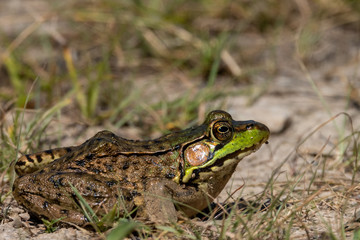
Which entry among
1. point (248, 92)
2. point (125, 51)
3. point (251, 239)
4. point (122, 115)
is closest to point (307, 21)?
point (248, 92)

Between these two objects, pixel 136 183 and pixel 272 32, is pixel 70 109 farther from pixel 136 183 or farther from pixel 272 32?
pixel 272 32

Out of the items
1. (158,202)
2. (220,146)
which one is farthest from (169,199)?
(220,146)

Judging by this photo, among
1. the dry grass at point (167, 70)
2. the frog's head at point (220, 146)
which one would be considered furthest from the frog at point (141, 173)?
the dry grass at point (167, 70)

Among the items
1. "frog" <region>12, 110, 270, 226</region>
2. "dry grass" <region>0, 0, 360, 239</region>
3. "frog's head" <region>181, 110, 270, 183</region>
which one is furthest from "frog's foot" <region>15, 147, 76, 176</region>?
"frog's head" <region>181, 110, 270, 183</region>

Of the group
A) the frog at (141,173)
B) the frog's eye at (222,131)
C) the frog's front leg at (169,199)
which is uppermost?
the frog's eye at (222,131)

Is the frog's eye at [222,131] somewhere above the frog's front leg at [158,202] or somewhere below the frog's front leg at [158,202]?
above

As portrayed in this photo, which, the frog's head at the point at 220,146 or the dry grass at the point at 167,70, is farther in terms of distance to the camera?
the dry grass at the point at 167,70

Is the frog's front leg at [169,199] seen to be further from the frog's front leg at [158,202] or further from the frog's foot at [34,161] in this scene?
the frog's foot at [34,161]

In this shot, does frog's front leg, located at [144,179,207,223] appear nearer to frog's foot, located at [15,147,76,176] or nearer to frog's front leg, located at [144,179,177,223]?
frog's front leg, located at [144,179,177,223]
